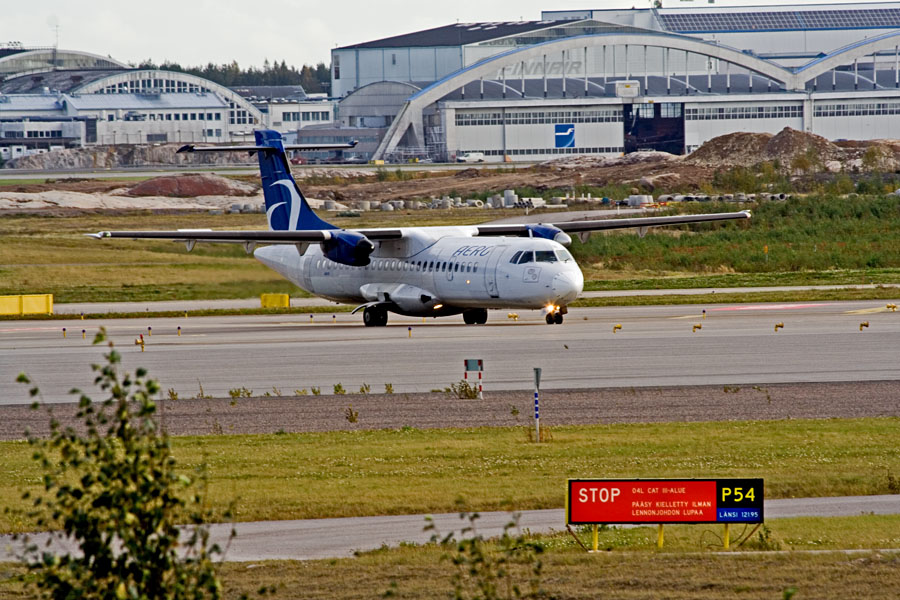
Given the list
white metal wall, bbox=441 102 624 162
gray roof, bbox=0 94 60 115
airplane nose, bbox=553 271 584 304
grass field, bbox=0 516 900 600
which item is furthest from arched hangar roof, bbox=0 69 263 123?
grass field, bbox=0 516 900 600

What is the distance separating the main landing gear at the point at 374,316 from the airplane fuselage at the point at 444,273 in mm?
357

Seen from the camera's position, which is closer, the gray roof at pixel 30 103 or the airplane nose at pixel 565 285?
the airplane nose at pixel 565 285

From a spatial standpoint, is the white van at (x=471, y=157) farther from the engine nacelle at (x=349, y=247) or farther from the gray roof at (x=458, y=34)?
the engine nacelle at (x=349, y=247)

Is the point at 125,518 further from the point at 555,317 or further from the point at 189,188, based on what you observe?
the point at 189,188

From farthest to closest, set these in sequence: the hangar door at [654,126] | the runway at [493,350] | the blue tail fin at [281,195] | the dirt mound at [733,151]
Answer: the hangar door at [654,126] < the dirt mound at [733,151] < the blue tail fin at [281,195] < the runway at [493,350]

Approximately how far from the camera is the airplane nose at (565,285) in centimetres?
3731

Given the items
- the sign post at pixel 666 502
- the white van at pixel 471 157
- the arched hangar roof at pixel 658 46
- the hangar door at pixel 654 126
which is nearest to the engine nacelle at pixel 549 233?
the sign post at pixel 666 502

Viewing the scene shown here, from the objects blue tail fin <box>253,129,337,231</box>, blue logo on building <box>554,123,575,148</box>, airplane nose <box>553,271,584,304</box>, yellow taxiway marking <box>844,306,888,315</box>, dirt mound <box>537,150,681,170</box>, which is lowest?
yellow taxiway marking <box>844,306,888,315</box>

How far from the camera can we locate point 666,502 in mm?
13062

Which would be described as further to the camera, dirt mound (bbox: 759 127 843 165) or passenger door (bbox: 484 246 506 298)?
dirt mound (bbox: 759 127 843 165)

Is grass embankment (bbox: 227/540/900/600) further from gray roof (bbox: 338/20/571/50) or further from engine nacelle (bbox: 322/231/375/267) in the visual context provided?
gray roof (bbox: 338/20/571/50)

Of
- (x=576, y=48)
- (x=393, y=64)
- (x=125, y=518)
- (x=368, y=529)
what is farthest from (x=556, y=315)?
(x=393, y=64)

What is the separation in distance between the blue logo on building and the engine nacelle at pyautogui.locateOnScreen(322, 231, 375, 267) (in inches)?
4049

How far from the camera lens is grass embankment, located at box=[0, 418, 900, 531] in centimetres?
1647
